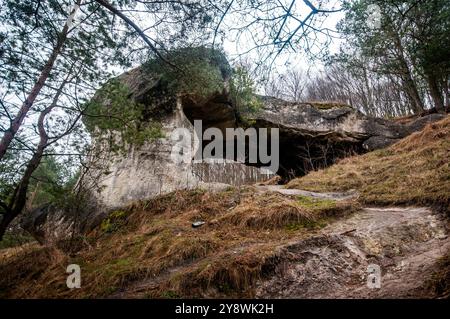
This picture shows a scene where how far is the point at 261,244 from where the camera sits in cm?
369

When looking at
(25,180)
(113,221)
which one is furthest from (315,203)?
(25,180)

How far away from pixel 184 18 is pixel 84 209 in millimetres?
4267

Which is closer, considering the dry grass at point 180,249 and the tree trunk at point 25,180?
the dry grass at point 180,249

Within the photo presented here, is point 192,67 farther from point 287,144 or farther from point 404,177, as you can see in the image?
point 287,144

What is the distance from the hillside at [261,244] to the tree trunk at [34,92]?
78.4 inches

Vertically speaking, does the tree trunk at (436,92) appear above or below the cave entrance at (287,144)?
above

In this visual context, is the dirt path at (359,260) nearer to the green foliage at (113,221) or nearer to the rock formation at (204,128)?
the green foliage at (113,221)

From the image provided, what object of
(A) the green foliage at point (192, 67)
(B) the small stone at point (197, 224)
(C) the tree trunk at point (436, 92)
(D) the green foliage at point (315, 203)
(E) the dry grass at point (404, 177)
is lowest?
(B) the small stone at point (197, 224)

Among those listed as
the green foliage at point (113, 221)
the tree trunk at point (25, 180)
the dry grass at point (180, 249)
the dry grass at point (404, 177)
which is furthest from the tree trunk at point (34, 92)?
the dry grass at point (404, 177)

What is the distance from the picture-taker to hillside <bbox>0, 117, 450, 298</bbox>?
9.92 feet

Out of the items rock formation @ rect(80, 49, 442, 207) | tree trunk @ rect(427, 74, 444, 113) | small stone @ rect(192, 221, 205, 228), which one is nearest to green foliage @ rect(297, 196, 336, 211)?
small stone @ rect(192, 221, 205, 228)

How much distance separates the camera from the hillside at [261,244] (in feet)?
9.92

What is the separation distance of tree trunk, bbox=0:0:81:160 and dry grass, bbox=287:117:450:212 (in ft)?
16.5
